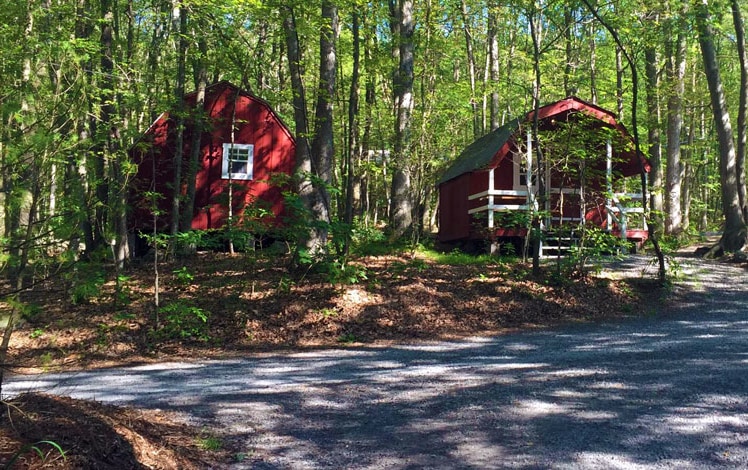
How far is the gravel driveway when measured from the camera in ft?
15.3

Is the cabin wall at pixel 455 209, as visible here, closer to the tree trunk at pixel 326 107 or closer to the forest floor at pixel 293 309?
the forest floor at pixel 293 309

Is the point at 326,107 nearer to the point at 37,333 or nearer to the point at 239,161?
the point at 239,161

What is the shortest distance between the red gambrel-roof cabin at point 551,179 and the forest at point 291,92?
94 centimetres

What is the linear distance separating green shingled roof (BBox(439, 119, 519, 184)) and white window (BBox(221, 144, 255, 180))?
669 cm

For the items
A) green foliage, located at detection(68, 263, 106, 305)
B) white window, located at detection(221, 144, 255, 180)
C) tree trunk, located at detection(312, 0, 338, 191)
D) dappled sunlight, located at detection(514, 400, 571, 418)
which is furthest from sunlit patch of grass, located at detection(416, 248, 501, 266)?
green foliage, located at detection(68, 263, 106, 305)

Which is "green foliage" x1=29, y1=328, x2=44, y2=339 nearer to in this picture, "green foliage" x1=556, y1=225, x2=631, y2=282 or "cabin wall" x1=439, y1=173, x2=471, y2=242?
"green foliage" x1=556, y1=225, x2=631, y2=282

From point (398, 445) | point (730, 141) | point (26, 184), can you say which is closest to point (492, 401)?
point (398, 445)

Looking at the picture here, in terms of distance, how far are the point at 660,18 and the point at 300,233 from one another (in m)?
10.8

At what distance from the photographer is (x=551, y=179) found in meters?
18.9

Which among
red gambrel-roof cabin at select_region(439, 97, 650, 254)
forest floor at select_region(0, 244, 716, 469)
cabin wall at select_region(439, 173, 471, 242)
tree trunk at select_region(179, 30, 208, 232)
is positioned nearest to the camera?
forest floor at select_region(0, 244, 716, 469)

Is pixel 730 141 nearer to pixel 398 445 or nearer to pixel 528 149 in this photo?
pixel 528 149

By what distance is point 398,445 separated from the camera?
16.2ft

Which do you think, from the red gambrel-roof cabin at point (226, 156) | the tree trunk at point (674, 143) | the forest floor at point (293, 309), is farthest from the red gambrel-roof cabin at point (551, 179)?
the red gambrel-roof cabin at point (226, 156)

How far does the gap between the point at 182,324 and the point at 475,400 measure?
7.07 meters
